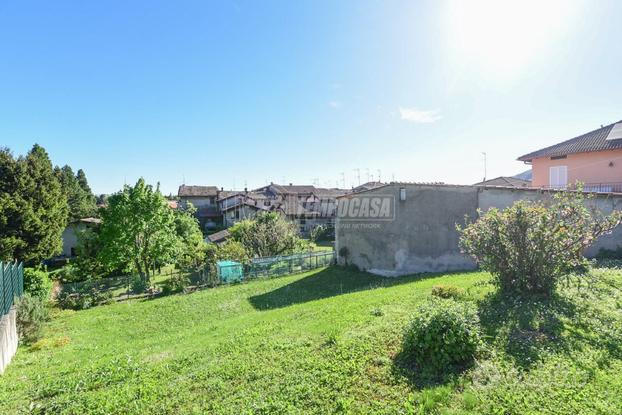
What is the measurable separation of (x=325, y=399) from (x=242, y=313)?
801 centimetres

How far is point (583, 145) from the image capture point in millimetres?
19422

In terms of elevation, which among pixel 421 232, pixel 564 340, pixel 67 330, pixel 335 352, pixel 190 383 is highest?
pixel 421 232

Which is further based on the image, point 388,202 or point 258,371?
point 388,202

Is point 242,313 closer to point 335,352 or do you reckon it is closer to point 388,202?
point 335,352

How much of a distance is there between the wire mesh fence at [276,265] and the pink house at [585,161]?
1526cm

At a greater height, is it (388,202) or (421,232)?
(388,202)

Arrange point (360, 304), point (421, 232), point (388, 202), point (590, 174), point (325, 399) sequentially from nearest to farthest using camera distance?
point (325, 399) → point (360, 304) → point (421, 232) → point (388, 202) → point (590, 174)

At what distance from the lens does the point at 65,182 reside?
114ft

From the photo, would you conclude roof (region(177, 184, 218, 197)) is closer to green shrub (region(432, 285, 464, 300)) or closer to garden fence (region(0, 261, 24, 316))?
garden fence (region(0, 261, 24, 316))

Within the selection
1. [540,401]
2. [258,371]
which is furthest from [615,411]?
[258,371]

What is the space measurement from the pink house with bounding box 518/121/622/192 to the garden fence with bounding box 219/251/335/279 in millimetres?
15166

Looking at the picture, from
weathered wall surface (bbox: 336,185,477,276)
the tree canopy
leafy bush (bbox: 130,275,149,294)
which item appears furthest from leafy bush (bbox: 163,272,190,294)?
weathered wall surface (bbox: 336,185,477,276)

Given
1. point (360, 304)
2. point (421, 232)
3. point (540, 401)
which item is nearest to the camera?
point (540, 401)

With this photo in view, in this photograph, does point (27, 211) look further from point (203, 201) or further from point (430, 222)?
point (203, 201)
